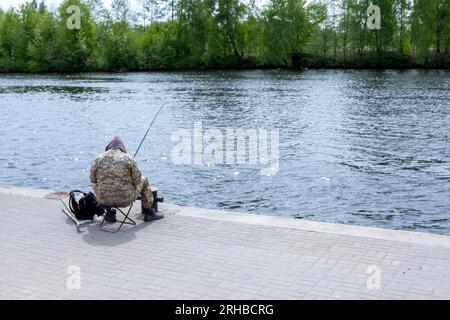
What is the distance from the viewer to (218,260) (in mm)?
7105

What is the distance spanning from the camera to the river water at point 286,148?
12516 mm

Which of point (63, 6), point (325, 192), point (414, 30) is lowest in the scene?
point (325, 192)

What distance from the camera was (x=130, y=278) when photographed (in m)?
6.59

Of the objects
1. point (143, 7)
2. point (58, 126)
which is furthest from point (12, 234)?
point (143, 7)

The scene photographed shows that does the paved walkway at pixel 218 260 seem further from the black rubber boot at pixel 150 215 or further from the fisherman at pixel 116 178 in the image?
the fisherman at pixel 116 178

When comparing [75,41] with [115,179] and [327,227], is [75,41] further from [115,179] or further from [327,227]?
[327,227]

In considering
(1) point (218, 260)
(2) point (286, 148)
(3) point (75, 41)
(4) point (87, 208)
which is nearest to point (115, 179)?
(4) point (87, 208)

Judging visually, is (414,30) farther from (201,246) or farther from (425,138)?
(201,246)

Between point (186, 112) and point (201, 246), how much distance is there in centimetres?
2176

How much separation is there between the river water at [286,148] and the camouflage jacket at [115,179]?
399 cm

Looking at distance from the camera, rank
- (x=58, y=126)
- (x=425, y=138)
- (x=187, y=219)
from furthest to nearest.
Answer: (x=58, y=126)
(x=425, y=138)
(x=187, y=219)

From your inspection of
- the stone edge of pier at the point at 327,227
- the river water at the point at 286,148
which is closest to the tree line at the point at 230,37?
the river water at the point at 286,148

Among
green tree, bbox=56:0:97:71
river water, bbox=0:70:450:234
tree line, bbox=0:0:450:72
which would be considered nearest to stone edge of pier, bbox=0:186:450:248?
river water, bbox=0:70:450:234

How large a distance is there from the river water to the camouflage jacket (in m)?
3.99
